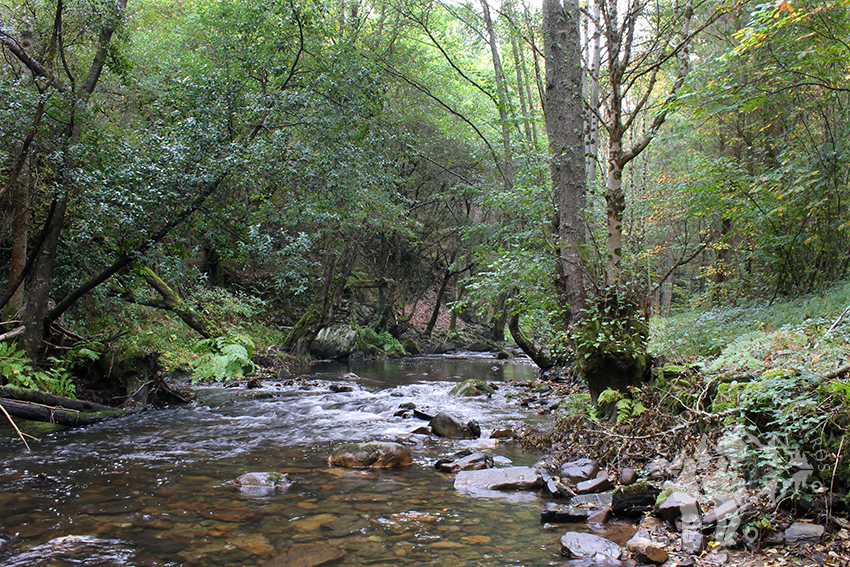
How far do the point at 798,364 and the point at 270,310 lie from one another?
1979 cm

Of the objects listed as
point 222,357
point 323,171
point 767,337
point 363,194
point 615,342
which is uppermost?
point 363,194

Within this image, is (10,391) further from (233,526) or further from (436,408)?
(436,408)

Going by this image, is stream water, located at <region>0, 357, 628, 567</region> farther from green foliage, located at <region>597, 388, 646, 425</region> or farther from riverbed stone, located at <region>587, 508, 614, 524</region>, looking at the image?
green foliage, located at <region>597, 388, 646, 425</region>

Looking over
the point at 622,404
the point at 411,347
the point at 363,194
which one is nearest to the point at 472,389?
the point at 363,194

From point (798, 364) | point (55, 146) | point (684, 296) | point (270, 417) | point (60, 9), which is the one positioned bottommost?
point (270, 417)

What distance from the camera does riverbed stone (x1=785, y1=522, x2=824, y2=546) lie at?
2.80 m

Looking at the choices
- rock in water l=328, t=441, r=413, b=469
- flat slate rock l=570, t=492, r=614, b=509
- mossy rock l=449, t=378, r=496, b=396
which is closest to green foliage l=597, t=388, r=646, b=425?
flat slate rock l=570, t=492, r=614, b=509

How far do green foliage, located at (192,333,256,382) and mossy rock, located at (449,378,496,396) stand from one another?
4651mm

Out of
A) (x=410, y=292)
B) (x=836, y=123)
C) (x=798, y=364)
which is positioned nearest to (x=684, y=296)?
(x=836, y=123)

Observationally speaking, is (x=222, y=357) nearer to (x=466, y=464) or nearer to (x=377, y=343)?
(x=466, y=464)

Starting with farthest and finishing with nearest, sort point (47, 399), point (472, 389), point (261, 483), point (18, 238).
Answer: point (472, 389) < point (18, 238) < point (47, 399) < point (261, 483)

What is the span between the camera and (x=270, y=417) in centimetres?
892

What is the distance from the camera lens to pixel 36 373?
6.73 metres

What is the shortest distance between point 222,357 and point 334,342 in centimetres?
1058
